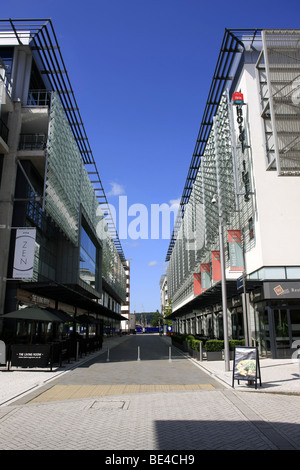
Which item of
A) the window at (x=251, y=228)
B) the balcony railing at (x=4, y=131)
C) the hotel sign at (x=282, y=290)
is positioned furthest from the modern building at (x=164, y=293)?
the hotel sign at (x=282, y=290)

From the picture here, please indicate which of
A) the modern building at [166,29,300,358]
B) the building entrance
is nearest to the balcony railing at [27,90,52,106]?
the modern building at [166,29,300,358]

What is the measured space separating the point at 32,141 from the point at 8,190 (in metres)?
5.13

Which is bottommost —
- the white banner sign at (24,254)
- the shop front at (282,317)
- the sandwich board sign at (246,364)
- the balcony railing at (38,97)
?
the sandwich board sign at (246,364)

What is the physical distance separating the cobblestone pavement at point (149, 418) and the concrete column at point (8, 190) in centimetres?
1157

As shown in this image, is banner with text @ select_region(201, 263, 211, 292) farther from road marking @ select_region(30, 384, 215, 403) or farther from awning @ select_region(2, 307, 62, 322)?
road marking @ select_region(30, 384, 215, 403)

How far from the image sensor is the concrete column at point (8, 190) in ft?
74.1

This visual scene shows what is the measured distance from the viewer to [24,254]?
22.5m

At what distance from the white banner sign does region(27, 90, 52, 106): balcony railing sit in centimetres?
1181

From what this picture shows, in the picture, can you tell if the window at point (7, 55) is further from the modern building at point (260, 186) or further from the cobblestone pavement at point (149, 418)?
the cobblestone pavement at point (149, 418)

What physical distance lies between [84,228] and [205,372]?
30.5 meters

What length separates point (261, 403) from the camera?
9.62 meters

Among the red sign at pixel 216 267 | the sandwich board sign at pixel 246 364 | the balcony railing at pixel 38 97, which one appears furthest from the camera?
the balcony railing at pixel 38 97

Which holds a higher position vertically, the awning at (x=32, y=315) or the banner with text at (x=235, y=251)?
the banner with text at (x=235, y=251)

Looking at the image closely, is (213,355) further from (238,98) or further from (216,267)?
(238,98)
